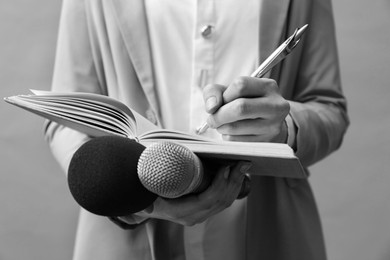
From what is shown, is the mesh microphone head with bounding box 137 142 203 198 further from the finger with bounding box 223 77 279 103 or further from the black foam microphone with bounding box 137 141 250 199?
the finger with bounding box 223 77 279 103

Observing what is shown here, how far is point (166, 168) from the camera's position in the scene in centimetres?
52

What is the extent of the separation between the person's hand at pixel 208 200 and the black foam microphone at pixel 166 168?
0.10m

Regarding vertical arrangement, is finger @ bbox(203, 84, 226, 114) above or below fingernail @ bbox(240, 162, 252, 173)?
above

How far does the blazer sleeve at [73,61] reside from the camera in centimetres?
87

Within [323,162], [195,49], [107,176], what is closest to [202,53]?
[195,49]

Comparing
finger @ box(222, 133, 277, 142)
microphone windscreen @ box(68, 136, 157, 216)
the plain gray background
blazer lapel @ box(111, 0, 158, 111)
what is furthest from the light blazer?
the plain gray background

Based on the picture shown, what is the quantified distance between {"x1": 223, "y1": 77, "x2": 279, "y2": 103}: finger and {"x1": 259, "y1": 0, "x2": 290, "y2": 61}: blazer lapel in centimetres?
18

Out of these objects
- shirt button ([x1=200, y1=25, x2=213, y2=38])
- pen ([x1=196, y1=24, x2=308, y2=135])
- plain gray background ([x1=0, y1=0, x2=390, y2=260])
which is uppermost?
shirt button ([x1=200, y1=25, x2=213, y2=38])

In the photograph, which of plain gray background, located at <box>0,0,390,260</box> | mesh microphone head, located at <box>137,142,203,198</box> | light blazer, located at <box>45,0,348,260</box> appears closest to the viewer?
mesh microphone head, located at <box>137,142,203,198</box>

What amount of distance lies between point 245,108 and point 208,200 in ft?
0.33

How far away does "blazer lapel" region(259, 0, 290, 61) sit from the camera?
84 cm

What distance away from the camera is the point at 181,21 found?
86 cm

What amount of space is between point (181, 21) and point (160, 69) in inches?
2.8

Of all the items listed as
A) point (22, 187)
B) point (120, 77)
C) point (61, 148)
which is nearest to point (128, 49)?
point (120, 77)
